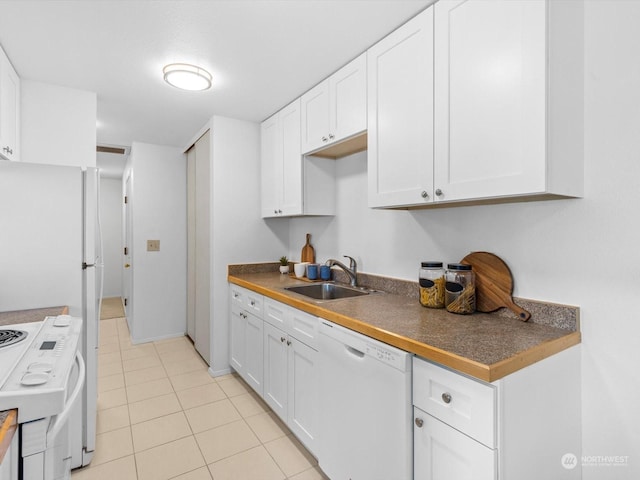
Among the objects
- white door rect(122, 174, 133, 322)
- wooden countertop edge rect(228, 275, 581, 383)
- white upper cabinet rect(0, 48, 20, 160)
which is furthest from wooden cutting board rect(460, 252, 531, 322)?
white door rect(122, 174, 133, 322)

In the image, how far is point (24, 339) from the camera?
124 cm

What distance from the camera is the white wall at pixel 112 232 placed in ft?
20.4

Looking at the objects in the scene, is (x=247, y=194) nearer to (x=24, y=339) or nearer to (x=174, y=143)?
(x=174, y=143)

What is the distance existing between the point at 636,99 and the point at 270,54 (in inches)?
68.2

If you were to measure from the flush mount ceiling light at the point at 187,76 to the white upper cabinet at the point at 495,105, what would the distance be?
1.27 m

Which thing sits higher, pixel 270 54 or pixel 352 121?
pixel 270 54

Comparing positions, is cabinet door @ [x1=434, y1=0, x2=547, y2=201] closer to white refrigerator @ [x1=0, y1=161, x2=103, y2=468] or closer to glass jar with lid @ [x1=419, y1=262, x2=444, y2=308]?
glass jar with lid @ [x1=419, y1=262, x2=444, y2=308]

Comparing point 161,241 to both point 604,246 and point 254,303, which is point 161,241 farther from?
point 604,246

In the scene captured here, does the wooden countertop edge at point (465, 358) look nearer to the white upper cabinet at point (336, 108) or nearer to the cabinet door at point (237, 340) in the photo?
the white upper cabinet at point (336, 108)

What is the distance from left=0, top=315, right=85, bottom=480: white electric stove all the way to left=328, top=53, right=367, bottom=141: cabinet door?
171cm

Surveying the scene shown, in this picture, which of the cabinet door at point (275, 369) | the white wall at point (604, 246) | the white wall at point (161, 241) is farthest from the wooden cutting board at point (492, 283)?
the white wall at point (161, 241)

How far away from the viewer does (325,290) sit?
8.18 feet

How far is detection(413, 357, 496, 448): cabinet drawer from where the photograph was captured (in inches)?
37.4

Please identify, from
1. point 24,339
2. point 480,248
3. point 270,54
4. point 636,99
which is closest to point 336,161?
point 270,54
